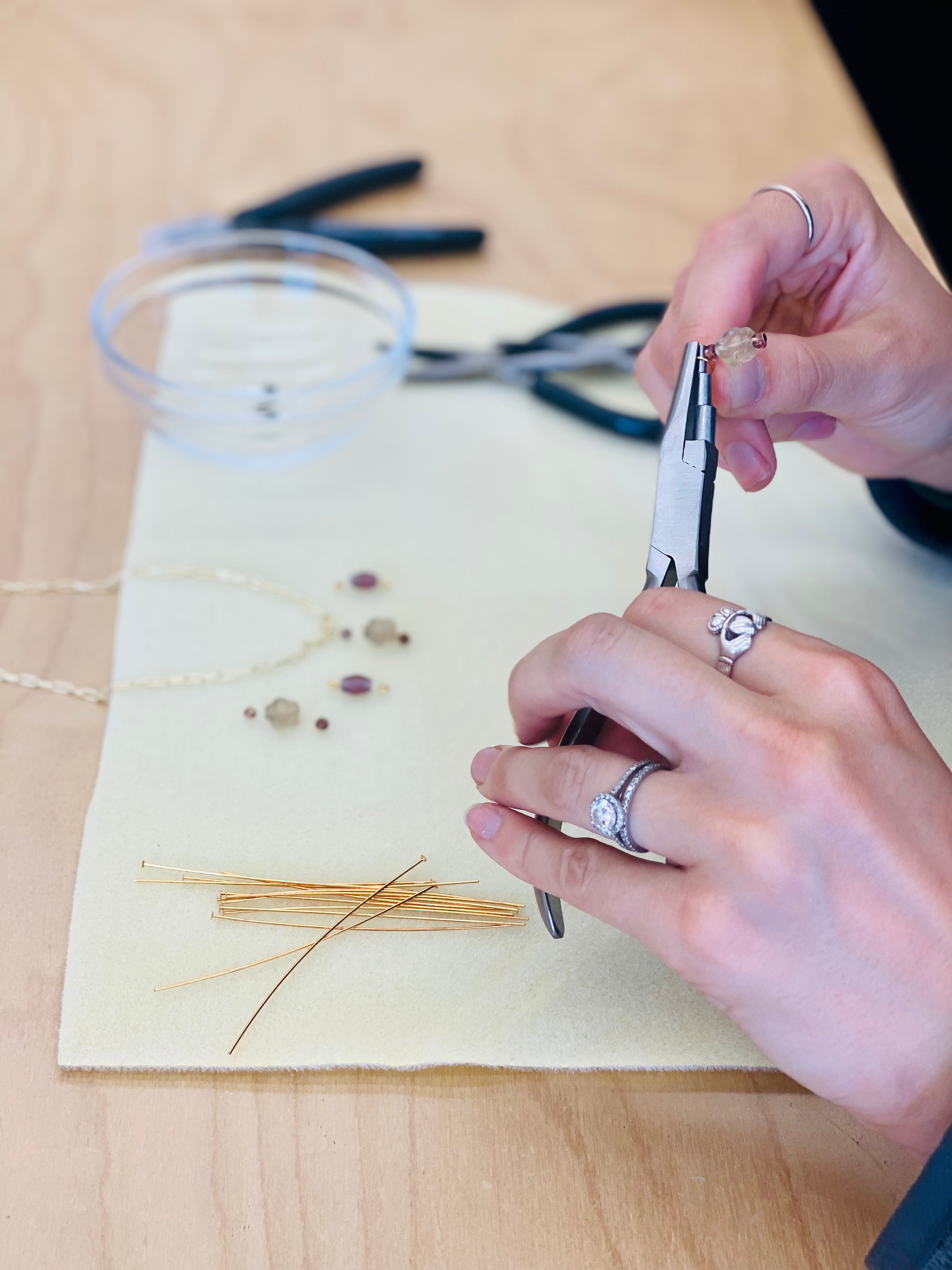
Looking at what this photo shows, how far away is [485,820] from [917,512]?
2.04 ft

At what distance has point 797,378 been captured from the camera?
2.56 ft

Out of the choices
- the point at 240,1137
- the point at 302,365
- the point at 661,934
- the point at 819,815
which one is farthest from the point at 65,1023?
the point at 302,365

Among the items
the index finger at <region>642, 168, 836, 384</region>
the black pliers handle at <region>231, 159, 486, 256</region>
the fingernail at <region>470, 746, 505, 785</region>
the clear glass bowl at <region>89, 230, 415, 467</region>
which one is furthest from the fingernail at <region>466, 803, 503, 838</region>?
the black pliers handle at <region>231, 159, 486, 256</region>

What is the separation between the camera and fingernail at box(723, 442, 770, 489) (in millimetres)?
849

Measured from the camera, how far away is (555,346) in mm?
1302

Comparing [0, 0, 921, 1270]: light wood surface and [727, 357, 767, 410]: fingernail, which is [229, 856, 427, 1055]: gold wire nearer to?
[0, 0, 921, 1270]: light wood surface

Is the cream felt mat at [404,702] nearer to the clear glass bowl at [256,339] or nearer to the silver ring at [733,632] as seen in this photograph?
the clear glass bowl at [256,339]

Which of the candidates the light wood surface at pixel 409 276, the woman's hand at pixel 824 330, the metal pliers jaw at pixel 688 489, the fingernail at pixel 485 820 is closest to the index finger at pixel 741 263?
→ the woman's hand at pixel 824 330

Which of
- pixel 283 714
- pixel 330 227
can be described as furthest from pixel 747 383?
pixel 330 227

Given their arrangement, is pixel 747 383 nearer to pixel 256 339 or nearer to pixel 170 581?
pixel 170 581

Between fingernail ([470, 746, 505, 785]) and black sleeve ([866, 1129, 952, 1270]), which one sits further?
fingernail ([470, 746, 505, 785])

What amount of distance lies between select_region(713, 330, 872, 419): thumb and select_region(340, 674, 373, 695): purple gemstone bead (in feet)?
1.30

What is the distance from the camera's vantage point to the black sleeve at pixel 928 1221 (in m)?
0.57

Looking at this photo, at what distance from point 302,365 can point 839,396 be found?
2.36 ft
